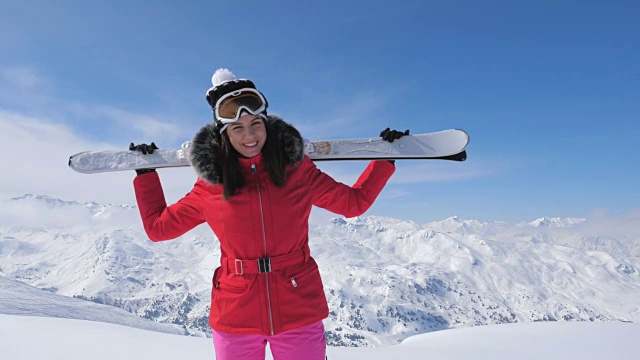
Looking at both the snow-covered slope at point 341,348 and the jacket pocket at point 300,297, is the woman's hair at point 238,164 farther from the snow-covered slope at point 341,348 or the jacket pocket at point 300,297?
the snow-covered slope at point 341,348

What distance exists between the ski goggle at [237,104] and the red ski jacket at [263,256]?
0.38 m

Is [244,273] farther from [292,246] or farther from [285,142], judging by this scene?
[285,142]

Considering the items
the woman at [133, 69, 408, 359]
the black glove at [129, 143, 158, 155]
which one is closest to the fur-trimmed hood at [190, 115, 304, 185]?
the woman at [133, 69, 408, 359]

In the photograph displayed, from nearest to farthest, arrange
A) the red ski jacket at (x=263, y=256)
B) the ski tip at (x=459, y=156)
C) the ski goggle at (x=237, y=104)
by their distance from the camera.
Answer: the red ski jacket at (x=263, y=256) < the ski goggle at (x=237, y=104) < the ski tip at (x=459, y=156)

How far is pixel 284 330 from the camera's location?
9.49 feet

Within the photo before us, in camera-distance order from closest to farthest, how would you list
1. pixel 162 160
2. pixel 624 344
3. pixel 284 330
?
pixel 284 330 → pixel 162 160 → pixel 624 344

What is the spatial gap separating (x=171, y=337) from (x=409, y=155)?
17.0 ft

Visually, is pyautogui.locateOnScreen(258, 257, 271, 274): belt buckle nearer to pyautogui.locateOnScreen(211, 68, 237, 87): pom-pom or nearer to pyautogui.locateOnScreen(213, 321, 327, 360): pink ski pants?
pyautogui.locateOnScreen(213, 321, 327, 360): pink ski pants

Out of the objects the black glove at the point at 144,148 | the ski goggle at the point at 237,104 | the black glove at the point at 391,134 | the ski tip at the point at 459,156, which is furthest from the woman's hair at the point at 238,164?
the ski tip at the point at 459,156

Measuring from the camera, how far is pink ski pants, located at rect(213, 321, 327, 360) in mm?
2947

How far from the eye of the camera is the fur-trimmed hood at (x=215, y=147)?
10.1 feet

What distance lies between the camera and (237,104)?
3238mm

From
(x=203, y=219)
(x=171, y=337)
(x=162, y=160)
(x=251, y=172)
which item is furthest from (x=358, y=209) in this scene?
(x=171, y=337)

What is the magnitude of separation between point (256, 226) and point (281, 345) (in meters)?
0.91
